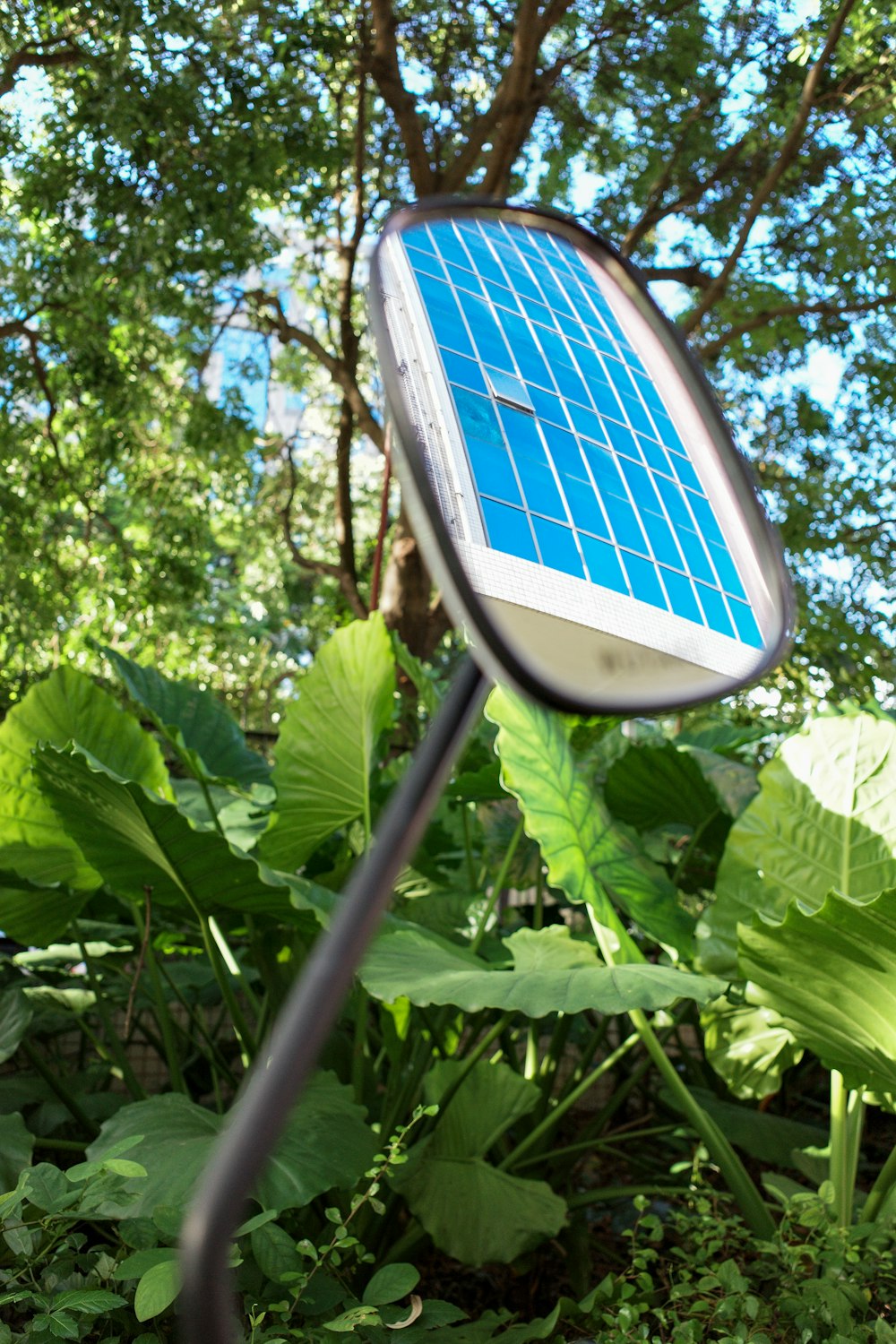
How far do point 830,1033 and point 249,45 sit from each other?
5431 mm

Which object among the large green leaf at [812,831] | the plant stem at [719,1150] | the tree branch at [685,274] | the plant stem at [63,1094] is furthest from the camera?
the tree branch at [685,274]

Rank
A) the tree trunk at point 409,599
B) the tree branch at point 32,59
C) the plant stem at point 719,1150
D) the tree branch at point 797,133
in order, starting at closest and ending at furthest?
1. the plant stem at point 719,1150
2. the tree branch at point 32,59
3. the tree branch at point 797,133
4. the tree trunk at point 409,599

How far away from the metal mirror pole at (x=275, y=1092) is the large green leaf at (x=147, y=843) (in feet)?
3.71

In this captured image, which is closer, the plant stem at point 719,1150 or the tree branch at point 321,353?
the plant stem at point 719,1150

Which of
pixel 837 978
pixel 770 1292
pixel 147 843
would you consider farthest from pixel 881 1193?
pixel 147 843

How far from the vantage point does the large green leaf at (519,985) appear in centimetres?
120

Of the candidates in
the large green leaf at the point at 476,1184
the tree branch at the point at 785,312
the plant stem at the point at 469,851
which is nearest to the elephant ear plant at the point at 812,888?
the large green leaf at the point at 476,1184

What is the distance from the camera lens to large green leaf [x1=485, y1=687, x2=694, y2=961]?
61.2 inches

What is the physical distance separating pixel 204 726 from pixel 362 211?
4.48 metres

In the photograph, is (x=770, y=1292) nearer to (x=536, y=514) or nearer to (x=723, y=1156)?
(x=723, y=1156)

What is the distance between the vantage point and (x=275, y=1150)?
1.35 metres

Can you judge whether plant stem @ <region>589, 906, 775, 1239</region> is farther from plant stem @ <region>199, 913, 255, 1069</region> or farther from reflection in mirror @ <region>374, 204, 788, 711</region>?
reflection in mirror @ <region>374, 204, 788, 711</region>

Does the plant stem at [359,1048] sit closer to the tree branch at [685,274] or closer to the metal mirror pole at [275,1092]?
the metal mirror pole at [275,1092]

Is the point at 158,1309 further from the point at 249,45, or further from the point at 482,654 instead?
the point at 249,45
